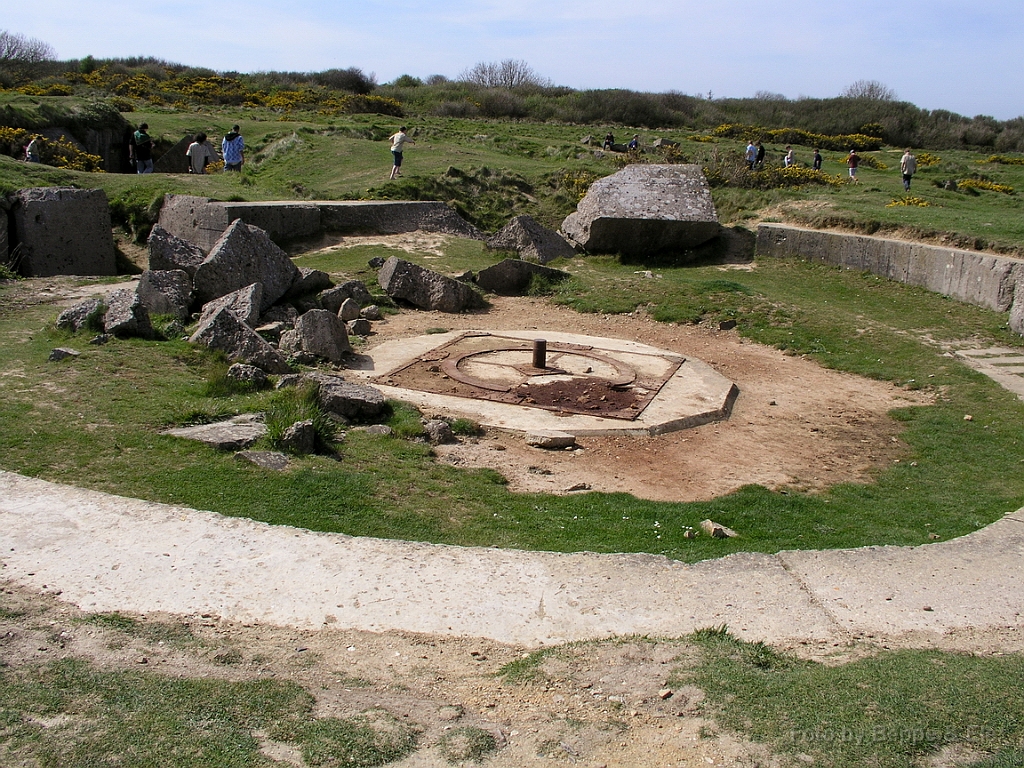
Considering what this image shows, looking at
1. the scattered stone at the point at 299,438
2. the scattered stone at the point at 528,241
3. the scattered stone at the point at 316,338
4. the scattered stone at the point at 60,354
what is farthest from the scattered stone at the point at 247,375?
the scattered stone at the point at 528,241

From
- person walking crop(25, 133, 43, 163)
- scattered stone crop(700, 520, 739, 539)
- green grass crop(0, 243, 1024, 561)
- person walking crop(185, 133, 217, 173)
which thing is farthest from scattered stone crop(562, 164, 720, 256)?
scattered stone crop(700, 520, 739, 539)

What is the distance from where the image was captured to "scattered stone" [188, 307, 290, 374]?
9.15m

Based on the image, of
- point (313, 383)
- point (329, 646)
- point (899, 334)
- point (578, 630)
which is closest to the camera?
point (329, 646)

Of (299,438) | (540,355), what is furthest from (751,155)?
(299,438)

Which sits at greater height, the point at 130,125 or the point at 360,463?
the point at 130,125

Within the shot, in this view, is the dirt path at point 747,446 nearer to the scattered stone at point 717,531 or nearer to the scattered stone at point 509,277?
the scattered stone at point 717,531

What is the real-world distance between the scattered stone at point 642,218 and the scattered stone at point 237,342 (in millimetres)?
8842

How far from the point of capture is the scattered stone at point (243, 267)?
11266 mm

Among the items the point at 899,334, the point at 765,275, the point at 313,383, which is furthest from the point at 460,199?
the point at 313,383

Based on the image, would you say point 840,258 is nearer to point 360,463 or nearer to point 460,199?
point 460,199

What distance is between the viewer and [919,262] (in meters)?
→ 14.5

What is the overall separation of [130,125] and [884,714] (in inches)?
943

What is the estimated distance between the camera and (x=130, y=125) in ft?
76.6

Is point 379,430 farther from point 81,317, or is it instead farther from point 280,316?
point 280,316
